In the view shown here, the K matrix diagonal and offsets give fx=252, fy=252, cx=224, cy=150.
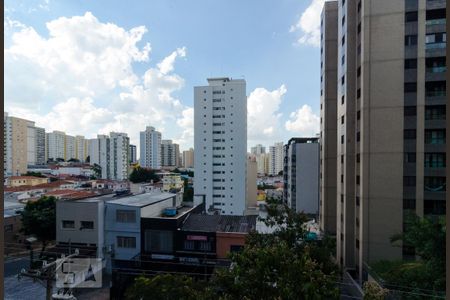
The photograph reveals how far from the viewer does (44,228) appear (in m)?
15.7

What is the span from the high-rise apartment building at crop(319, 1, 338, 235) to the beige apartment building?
22.9 ft

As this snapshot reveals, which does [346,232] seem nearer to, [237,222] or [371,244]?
[371,244]

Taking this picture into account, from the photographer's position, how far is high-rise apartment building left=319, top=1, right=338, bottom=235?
20125 mm

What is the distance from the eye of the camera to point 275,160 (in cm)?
7019

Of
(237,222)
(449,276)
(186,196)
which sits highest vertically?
(449,276)

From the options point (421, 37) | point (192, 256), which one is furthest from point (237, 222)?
point (421, 37)

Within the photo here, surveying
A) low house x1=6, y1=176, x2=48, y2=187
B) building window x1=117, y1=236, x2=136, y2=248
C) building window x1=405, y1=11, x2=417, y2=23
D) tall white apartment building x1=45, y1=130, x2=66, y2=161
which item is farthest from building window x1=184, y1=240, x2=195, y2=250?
tall white apartment building x1=45, y1=130, x2=66, y2=161

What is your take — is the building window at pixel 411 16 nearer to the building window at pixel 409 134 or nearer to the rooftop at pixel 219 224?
the building window at pixel 409 134

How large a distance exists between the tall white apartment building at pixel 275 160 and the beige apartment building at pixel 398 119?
54.8 meters

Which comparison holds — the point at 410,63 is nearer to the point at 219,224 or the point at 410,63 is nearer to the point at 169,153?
the point at 219,224

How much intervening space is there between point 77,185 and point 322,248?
122 ft

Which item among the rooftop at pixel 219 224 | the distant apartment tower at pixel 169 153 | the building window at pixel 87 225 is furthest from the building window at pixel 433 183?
the distant apartment tower at pixel 169 153

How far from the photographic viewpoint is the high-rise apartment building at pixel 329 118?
66.0 ft

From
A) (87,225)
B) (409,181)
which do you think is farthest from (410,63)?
(87,225)
